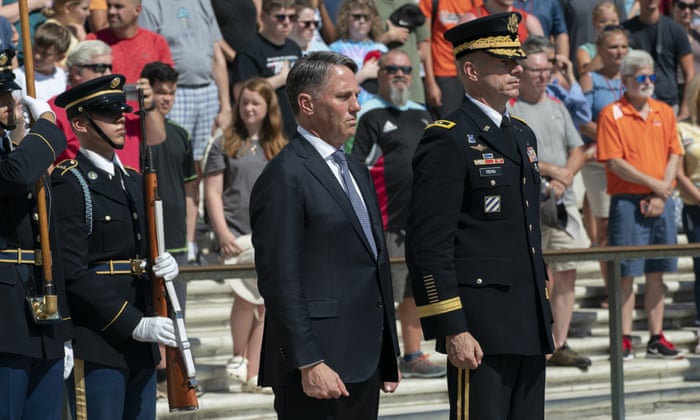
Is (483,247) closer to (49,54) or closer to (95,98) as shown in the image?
(95,98)

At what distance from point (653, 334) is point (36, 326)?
4935 millimetres

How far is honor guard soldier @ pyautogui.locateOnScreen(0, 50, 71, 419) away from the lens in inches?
173

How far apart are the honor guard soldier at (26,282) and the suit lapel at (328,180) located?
0.94 meters

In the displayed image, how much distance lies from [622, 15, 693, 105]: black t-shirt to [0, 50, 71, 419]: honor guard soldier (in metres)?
7.88

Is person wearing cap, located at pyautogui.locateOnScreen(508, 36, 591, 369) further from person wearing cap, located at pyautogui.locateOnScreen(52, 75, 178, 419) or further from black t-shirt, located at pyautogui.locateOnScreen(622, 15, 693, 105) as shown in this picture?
person wearing cap, located at pyautogui.locateOnScreen(52, 75, 178, 419)

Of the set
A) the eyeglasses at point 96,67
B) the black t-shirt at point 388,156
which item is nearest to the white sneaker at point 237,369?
the black t-shirt at point 388,156

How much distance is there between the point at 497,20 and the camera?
466cm

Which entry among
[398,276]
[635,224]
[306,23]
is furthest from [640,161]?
[306,23]

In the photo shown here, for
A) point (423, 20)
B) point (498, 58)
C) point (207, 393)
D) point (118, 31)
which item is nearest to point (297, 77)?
point (498, 58)

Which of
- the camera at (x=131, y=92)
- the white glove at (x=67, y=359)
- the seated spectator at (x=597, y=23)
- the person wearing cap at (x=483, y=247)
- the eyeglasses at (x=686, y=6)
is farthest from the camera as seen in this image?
the eyeglasses at (x=686, y=6)

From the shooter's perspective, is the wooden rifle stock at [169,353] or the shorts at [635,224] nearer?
the wooden rifle stock at [169,353]

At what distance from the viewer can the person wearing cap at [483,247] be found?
177 inches

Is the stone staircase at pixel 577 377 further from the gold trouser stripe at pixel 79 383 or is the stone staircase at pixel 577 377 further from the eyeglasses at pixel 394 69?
the eyeglasses at pixel 394 69

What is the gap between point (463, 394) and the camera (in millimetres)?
4562
